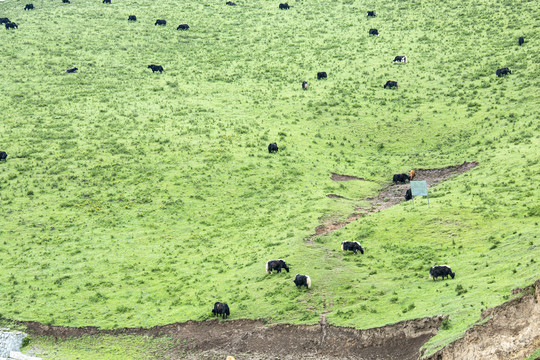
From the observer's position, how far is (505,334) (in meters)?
20.9

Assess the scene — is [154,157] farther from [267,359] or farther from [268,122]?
[267,359]

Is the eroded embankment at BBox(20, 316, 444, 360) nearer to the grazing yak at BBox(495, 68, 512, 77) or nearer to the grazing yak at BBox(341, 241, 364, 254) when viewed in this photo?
the grazing yak at BBox(341, 241, 364, 254)

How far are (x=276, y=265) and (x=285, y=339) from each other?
6.16 m

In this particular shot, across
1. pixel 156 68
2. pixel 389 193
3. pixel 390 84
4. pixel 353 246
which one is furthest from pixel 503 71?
pixel 156 68

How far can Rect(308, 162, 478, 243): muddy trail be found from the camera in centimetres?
3909

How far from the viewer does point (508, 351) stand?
20.4m

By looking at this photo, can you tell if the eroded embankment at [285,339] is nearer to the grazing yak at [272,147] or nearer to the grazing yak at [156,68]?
the grazing yak at [272,147]

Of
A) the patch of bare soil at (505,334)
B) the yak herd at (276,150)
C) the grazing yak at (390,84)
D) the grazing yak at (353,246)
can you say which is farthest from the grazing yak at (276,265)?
the grazing yak at (390,84)

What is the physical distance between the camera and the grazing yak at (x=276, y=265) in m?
32.9

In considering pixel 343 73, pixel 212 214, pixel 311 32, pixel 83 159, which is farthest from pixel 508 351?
pixel 311 32

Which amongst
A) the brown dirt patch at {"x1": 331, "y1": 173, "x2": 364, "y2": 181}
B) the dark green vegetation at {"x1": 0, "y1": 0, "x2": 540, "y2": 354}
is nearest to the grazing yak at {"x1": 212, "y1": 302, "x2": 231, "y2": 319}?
the dark green vegetation at {"x1": 0, "y1": 0, "x2": 540, "y2": 354}

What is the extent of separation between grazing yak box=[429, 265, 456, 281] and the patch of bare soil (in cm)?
625

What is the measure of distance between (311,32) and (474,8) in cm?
2145

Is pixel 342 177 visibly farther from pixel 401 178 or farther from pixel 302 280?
pixel 302 280
